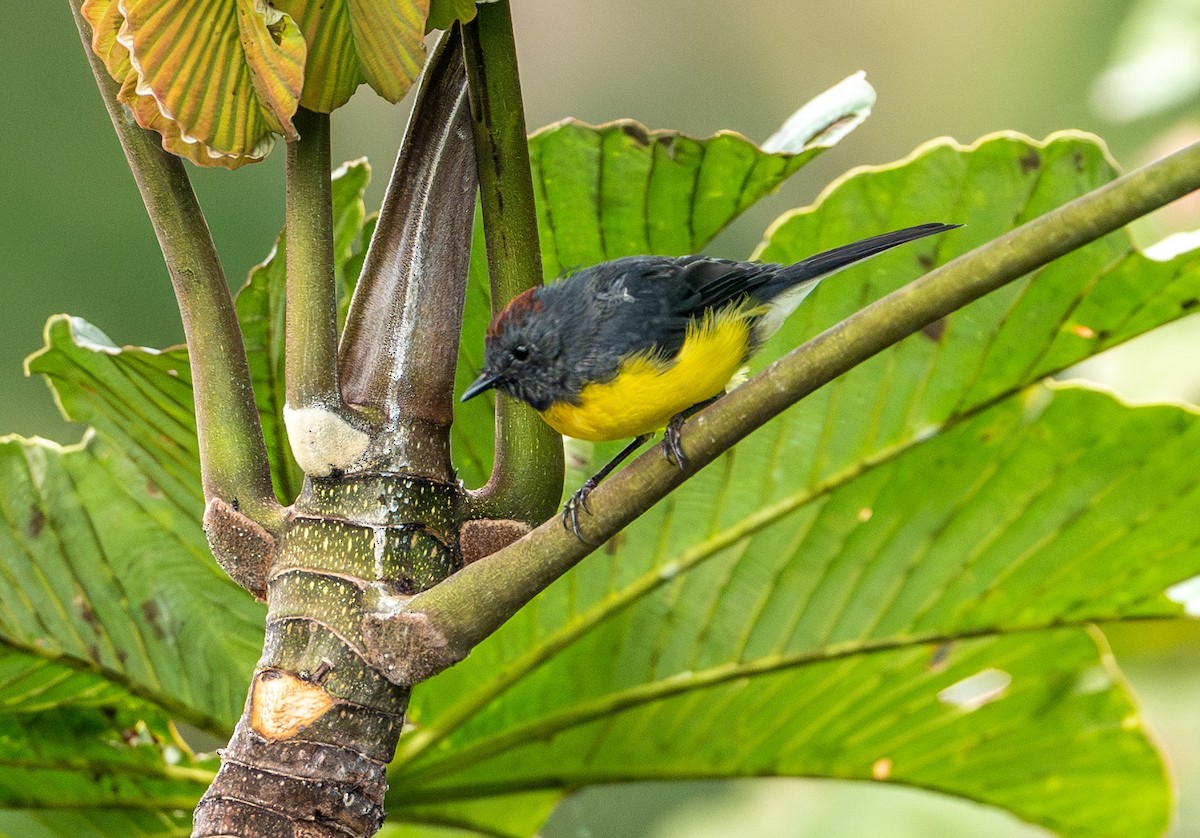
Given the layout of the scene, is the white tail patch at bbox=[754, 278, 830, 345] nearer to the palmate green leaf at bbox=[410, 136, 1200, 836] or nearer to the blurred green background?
the palmate green leaf at bbox=[410, 136, 1200, 836]

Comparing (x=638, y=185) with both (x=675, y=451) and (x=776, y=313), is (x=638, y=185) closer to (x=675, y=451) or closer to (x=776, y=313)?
(x=776, y=313)

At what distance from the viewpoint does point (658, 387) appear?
42.6 inches

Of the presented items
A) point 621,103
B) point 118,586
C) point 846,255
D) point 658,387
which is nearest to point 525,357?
point 658,387

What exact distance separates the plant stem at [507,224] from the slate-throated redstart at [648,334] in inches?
8.3

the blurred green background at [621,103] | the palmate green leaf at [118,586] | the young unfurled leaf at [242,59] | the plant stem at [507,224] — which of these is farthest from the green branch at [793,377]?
the blurred green background at [621,103]

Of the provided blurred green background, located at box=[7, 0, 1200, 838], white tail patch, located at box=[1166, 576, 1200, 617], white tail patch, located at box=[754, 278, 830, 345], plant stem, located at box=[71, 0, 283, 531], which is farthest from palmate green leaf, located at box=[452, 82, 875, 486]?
blurred green background, located at box=[7, 0, 1200, 838]

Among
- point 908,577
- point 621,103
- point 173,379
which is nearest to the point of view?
point 173,379

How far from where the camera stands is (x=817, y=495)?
968mm

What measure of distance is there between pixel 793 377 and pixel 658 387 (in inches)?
19.4

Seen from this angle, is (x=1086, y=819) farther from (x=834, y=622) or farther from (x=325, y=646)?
(x=325, y=646)

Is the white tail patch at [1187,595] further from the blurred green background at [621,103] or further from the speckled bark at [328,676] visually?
the blurred green background at [621,103]

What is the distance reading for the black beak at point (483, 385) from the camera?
37.1 inches

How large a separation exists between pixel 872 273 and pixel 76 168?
2886 millimetres

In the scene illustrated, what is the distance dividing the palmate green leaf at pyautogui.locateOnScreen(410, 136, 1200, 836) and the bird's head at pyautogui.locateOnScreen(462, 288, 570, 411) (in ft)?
0.25
